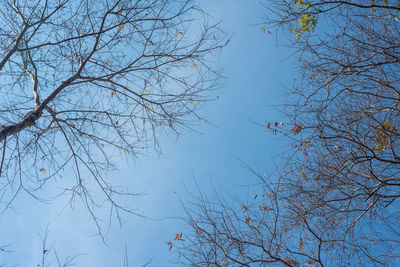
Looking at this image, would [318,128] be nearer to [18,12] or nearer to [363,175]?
[363,175]

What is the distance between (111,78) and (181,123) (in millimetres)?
1442

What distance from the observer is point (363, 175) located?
161 inches

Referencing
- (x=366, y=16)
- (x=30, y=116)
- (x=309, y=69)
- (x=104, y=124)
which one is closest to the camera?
(x=30, y=116)

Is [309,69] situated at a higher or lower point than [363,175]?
higher

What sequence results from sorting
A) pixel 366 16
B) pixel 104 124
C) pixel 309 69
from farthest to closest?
1. pixel 104 124
2. pixel 309 69
3. pixel 366 16

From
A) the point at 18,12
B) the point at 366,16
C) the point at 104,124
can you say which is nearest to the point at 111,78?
the point at 104,124

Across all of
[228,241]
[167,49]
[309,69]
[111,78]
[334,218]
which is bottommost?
[228,241]

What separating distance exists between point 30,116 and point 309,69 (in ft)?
14.7

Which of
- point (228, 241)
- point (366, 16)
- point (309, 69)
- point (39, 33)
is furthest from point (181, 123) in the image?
point (366, 16)

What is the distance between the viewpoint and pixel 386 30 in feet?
13.8

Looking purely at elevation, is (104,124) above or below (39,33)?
below

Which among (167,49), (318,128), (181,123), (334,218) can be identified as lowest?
(334,218)

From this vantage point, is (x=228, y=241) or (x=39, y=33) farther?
(x=39, y=33)

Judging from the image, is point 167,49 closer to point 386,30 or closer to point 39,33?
point 39,33
